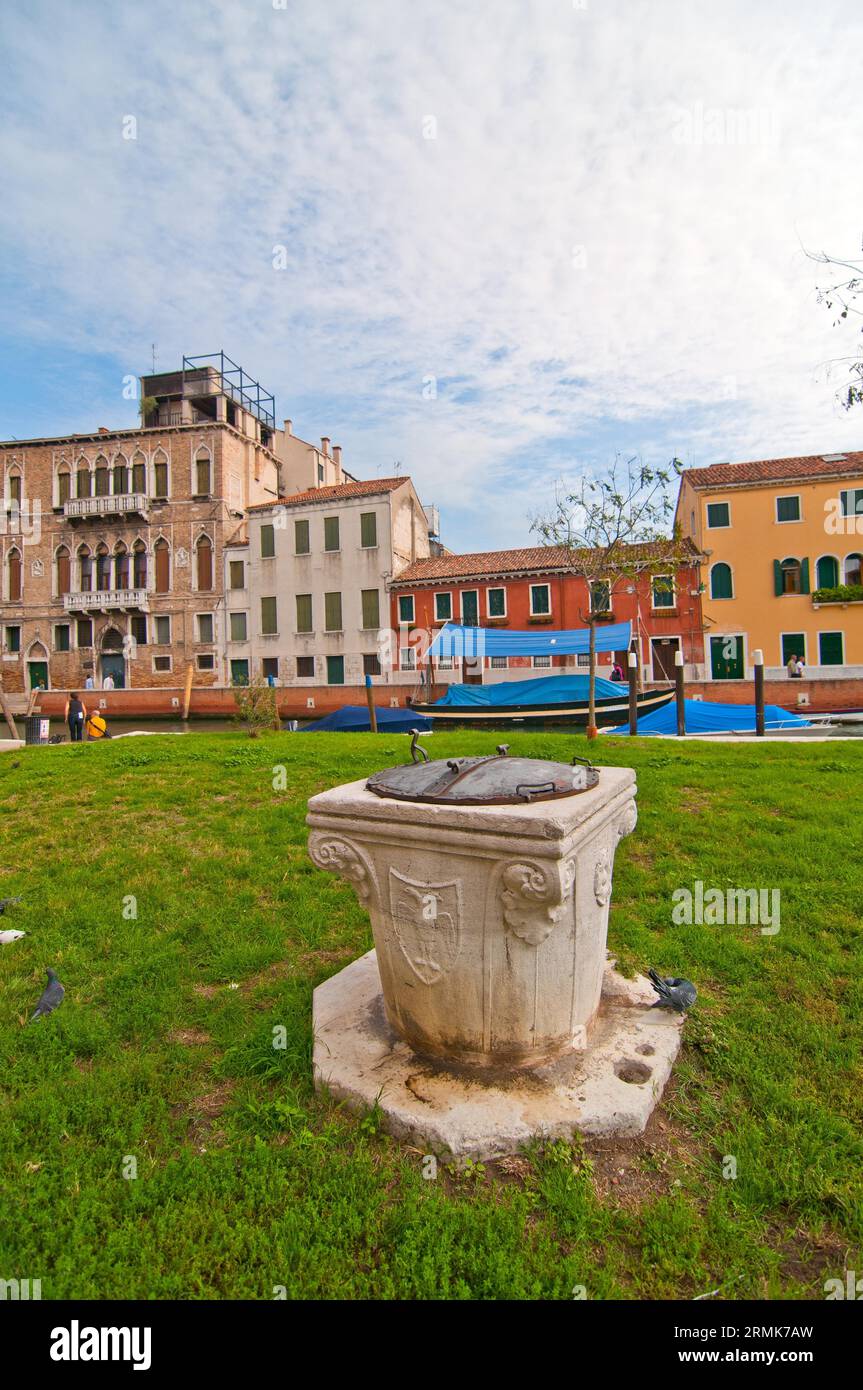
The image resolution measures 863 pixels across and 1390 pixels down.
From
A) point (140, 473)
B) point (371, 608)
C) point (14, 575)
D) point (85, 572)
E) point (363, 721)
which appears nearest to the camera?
point (363, 721)

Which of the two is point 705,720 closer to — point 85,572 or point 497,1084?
point 497,1084

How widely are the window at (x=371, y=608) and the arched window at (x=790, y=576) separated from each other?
17.7 metres

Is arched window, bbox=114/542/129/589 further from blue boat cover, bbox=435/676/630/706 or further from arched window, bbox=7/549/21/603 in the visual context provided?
blue boat cover, bbox=435/676/630/706

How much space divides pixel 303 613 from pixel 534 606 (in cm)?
1162

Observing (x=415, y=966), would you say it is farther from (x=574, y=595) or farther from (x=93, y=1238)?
(x=574, y=595)

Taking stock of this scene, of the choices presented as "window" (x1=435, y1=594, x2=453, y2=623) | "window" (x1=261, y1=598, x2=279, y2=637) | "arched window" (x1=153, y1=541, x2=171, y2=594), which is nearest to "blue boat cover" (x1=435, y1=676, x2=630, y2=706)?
"window" (x1=435, y1=594, x2=453, y2=623)

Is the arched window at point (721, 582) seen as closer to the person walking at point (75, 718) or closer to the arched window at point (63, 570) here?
the person walking at point (75, 718)

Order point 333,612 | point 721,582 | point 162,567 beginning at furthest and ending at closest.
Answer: point 162,567, point 333,612, point 721,582

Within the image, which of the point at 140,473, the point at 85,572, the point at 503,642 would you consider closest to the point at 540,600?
the point at 503,642

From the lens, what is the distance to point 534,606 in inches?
1190

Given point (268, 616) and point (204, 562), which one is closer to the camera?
point (268, 616)

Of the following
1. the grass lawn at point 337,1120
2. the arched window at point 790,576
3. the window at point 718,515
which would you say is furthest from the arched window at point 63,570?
the grass lawn at point 337,1120

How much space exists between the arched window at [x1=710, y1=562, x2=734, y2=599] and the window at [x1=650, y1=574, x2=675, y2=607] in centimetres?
181

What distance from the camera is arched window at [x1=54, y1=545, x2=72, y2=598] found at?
1455 inches
